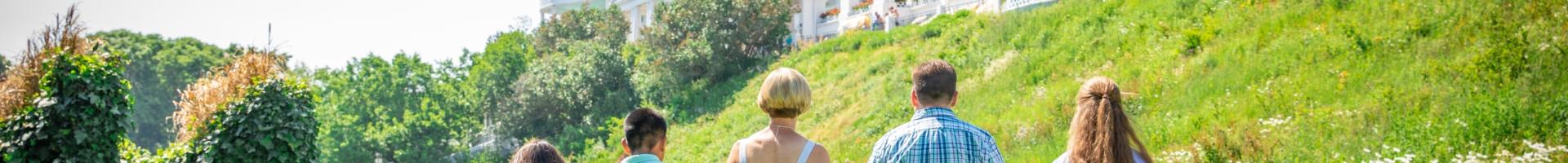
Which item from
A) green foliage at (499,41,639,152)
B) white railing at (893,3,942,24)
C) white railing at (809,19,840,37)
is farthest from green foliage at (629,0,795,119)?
white railing at (893,3,942,24)

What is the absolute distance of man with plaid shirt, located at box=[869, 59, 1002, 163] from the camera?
16.8ft

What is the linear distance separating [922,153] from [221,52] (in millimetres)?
71766

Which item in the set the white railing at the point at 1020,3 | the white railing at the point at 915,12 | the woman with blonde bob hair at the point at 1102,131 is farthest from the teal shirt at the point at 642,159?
the white railing at the point at 915,12

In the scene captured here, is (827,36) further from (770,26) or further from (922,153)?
(922,153)

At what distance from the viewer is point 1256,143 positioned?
13.2 m

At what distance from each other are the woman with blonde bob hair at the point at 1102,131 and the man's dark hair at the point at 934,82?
58cm

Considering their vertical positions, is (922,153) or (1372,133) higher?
(922,153)

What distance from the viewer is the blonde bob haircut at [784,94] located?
543cm

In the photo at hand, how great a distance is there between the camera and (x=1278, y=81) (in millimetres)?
15281

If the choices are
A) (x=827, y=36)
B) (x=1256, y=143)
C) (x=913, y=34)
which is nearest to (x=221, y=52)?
(x=827, y=36)

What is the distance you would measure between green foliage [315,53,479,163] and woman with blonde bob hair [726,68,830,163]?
35.3 meters

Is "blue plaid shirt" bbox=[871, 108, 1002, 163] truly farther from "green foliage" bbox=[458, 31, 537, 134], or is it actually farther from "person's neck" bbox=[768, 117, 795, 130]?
"green foliage" bbox=[458, 31, 537, 134]

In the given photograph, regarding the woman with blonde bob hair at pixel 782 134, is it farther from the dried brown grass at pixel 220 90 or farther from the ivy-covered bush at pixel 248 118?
the dried brown grass at pixel 220 90

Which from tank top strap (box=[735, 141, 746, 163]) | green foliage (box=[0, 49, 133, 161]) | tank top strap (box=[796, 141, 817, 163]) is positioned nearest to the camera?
tank top strap (box=[796, 141, 817, 163])
